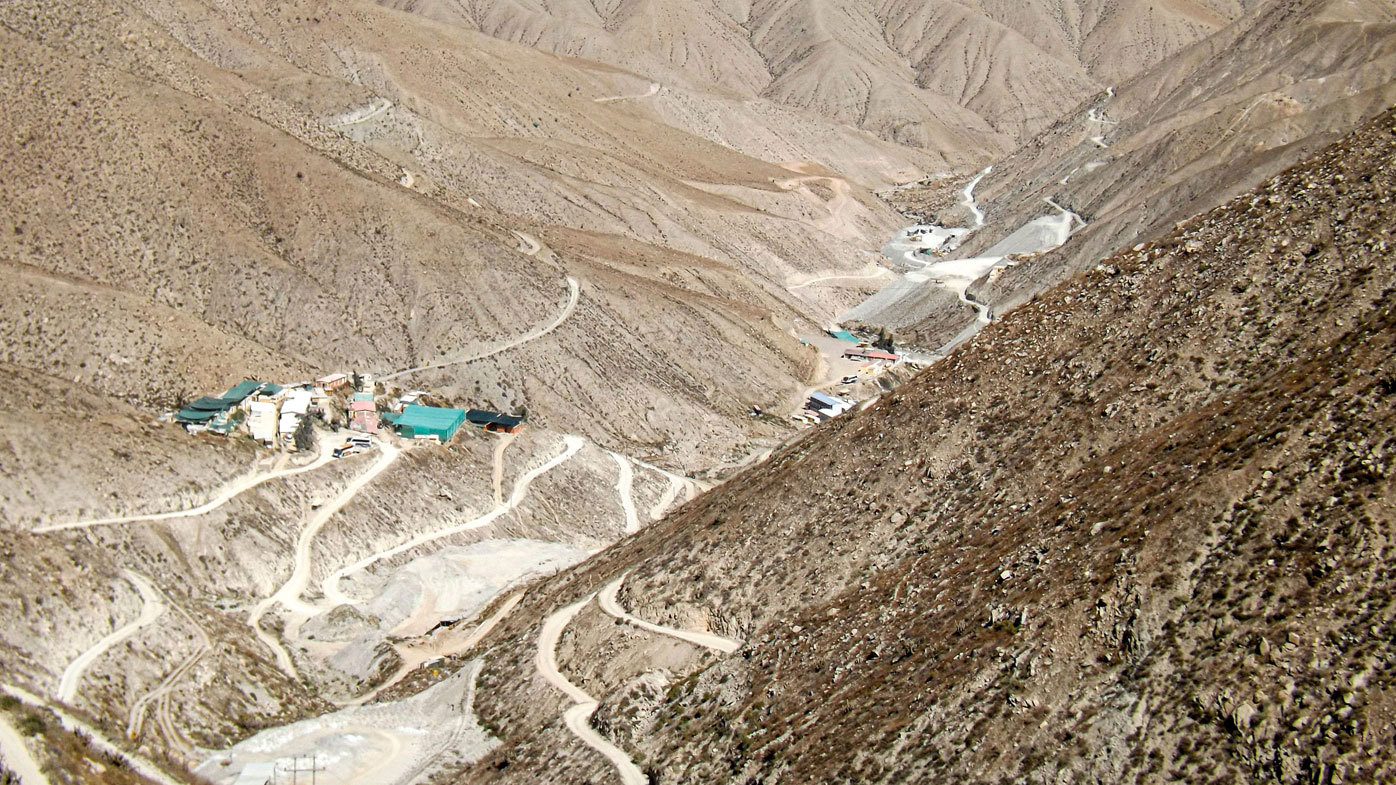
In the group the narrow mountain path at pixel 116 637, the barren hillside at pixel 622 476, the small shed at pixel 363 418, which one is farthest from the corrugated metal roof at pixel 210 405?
the narrow mountain path at pixel 116 637

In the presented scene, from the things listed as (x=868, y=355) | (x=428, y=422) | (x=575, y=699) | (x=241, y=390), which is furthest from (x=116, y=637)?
(x=868, y=355)

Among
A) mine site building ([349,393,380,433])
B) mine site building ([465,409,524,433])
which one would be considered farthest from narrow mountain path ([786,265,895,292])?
mine site building ([349,393,380,433])

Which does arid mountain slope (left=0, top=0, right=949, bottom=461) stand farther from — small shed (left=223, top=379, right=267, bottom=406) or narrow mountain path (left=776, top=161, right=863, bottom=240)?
narrow mountain path (left=776, top=161, right=863, bottom=240)

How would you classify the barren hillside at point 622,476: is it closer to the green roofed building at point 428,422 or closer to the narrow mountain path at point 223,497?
the narrow mountain path at point 223,497

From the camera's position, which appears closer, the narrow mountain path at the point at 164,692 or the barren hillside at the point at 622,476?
the barren hillside at the point at 622,476

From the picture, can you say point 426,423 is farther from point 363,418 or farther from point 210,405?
point 210,405
